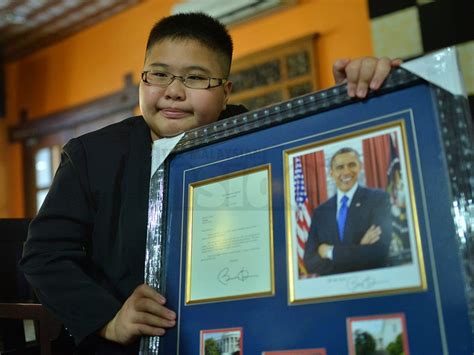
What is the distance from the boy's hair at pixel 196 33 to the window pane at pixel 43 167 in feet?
9.43

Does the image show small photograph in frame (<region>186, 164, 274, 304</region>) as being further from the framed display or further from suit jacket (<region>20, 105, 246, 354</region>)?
suit jacket (<region>20, 105, 246, 354</region>)

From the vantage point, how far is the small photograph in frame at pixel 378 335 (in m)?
0.46

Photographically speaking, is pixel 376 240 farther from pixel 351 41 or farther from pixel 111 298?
pixel 351 41

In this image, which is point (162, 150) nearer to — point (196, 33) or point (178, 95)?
point (178, 95)

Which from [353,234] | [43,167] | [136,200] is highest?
[43,167]

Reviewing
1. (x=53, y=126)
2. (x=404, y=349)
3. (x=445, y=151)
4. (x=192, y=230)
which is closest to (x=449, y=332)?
(x=404, y=349)

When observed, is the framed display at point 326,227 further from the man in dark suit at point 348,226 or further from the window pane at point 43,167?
the window pane at point 43,167

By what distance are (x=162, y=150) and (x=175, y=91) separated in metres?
0.12

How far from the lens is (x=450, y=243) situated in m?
0.46

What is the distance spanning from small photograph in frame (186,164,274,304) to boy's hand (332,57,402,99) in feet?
0.43

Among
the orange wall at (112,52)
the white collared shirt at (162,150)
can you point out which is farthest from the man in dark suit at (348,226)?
the orange wall at (112,52)

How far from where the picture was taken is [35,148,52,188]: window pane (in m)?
3.54

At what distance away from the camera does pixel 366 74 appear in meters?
0.55
